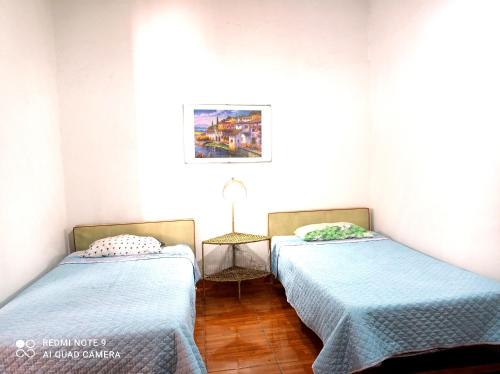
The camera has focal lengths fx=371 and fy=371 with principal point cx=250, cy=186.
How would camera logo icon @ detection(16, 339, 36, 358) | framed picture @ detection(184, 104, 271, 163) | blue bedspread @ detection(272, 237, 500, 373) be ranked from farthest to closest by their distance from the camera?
framed picture @ detection(184, 104, 271, 163) < blue bedspread @ detection(272, 237, 500, 373) < camera logo icon @ detection(16, 339, 36, 358)

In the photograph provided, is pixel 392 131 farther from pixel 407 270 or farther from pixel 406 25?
pixel 407 270

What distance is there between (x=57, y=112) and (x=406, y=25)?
315cm

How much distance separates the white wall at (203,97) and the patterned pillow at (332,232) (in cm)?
32

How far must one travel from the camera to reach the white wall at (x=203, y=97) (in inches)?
134

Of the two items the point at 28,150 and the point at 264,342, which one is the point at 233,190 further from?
the point at 28,150

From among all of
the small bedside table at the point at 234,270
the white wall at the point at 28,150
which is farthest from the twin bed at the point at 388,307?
the white wall at the point at 28,150

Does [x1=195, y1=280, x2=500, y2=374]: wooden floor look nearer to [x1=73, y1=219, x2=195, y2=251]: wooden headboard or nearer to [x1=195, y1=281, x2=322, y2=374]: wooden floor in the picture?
[x1=195, y1=281, x2=322, y2=374]: wooden floor

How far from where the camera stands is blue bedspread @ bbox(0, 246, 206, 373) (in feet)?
5.63

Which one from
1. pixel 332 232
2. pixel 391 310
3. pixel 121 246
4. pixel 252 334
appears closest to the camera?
pixel 391 310

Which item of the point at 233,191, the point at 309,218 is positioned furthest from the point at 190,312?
the point at 309,218

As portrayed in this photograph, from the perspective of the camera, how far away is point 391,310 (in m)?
2.01

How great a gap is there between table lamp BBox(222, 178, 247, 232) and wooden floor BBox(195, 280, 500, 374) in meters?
0.87

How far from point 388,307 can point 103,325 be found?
1491 mm

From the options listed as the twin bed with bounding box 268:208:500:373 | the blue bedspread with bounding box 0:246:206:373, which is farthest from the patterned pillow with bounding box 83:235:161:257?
the twin bed with bounding box 268:208:500:373
